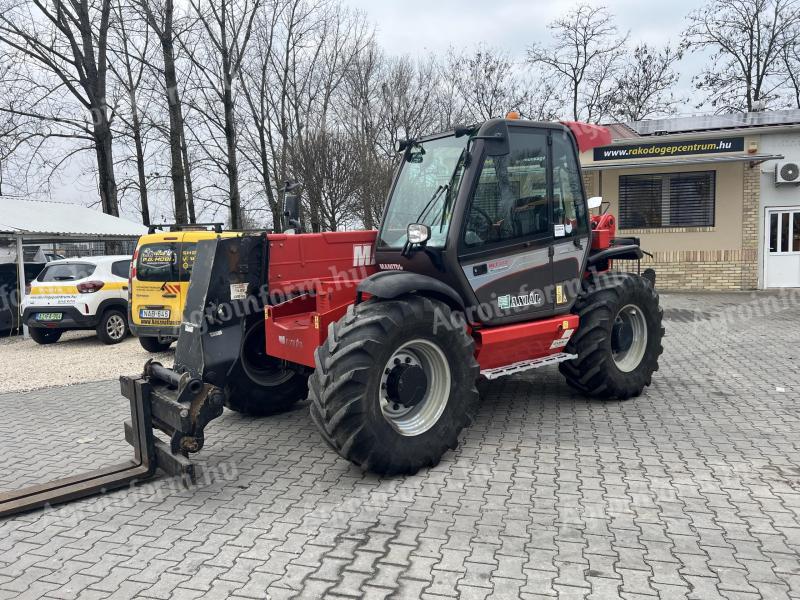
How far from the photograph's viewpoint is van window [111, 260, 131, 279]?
1241 cm

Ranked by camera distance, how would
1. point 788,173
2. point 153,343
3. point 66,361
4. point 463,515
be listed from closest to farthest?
1. point 463,515
2. point 66,361
3. point 153,343
4. point 788,173

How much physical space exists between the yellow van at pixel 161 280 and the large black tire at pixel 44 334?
11.1 feet

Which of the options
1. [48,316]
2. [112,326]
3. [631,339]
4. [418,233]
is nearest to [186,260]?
[112,326]

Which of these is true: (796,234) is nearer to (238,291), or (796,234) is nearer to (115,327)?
(238,291)

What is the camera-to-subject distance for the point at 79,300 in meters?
11.7

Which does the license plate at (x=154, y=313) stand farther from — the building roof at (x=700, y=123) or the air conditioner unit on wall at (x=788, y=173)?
the air conditioner unit on wall at (x=788, y=173)

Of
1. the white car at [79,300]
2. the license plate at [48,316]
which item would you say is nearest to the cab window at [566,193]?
the white car at [79,300]

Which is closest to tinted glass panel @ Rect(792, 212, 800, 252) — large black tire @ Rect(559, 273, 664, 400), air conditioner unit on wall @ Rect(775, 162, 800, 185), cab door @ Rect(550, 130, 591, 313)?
air conditioner unit on wall @ Rect(775, 162, 800, 185)

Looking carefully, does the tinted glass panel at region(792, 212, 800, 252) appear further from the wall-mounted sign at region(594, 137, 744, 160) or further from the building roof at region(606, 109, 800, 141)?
the building roof at region(606, 109, 800, 141)

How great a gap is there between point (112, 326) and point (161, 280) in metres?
3.20

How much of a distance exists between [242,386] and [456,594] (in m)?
3.29

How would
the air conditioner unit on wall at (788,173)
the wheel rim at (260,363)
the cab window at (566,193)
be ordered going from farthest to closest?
the air conditioner unit on wall at (788,173) → the cab window at (566,193) → the wheel rim at (260,363)

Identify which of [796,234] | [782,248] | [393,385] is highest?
[796,234]

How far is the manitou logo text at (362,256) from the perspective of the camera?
5645 millimetres
